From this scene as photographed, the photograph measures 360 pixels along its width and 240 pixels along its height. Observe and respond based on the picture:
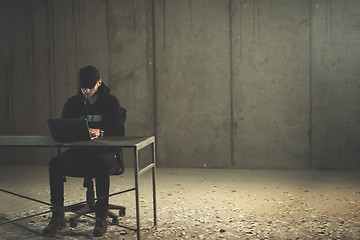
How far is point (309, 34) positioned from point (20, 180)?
12.7ft

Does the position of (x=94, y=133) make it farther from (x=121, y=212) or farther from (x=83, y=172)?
(x=121, y=212)

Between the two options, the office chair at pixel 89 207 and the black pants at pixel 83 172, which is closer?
the black pants at pixel 83 172

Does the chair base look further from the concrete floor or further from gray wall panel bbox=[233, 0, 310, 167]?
gray wall panel bbox=[233, 0, 310, 167]

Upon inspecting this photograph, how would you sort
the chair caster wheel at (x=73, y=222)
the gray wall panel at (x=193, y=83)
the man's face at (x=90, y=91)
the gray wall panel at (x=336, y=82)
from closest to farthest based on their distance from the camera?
the chair caster wheel at (x=73, y=222) < the man's face at (x=90, y=91) < the gray wall panel at (x=336, y=82) < the gray wall panel at (x=193, y=83)

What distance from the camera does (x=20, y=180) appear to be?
5148 millimetres

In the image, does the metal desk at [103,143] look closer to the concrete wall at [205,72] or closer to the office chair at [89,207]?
the office chair at [89,207]

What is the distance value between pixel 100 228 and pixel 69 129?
2.44 feet

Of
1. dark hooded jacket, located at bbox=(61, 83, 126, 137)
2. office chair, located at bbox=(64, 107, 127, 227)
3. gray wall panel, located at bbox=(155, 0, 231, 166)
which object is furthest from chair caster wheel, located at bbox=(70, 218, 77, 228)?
gray wall panel, located at bbox=(155, 0, 231, 166)

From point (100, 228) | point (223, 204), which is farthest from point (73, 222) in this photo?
point (223, 204)

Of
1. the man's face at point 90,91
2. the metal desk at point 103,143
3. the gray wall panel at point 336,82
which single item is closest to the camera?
the metal desk at point 103,143

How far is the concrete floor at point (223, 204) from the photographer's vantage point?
3.20m

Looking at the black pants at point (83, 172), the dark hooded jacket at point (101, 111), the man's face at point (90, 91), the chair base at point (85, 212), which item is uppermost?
the man's face at point (90, 91)

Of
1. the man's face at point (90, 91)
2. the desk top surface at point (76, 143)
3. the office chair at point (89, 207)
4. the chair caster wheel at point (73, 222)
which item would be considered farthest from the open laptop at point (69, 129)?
the chair caster wheel at point (73, 222)

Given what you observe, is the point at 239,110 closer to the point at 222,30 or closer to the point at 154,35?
the point at 222,30
